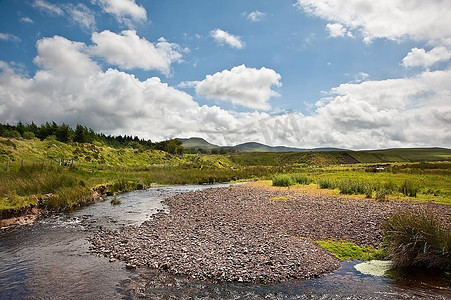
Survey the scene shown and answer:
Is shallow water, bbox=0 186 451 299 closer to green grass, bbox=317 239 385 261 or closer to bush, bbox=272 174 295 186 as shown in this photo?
green grass, bbox=317 239 385 261

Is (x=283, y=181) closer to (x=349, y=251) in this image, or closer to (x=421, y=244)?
(x=349, y=251)

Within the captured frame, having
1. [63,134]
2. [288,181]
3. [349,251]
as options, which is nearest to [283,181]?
[288,181]

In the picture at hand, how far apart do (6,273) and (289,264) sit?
9.16 m

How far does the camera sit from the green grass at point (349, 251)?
10656 millimetres

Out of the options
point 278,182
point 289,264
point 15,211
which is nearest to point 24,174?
point 15,211

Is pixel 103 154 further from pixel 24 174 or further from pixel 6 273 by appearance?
pixel 6 273

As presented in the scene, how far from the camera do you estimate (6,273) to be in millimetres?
8977

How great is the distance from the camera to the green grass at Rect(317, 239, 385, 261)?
1066cm

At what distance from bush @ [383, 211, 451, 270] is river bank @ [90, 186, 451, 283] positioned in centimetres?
211

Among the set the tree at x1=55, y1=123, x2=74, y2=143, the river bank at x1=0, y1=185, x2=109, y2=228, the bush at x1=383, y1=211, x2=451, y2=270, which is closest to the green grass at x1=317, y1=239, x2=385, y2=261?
the bush at x1=383, y1=211, x2=451, y2=270

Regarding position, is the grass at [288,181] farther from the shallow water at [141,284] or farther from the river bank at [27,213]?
the shallow water at [141,284]

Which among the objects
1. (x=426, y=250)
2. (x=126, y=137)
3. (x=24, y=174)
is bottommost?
(x=426, y=250)

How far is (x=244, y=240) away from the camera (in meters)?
11.9

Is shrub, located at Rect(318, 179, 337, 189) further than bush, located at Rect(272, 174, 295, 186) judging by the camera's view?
No
